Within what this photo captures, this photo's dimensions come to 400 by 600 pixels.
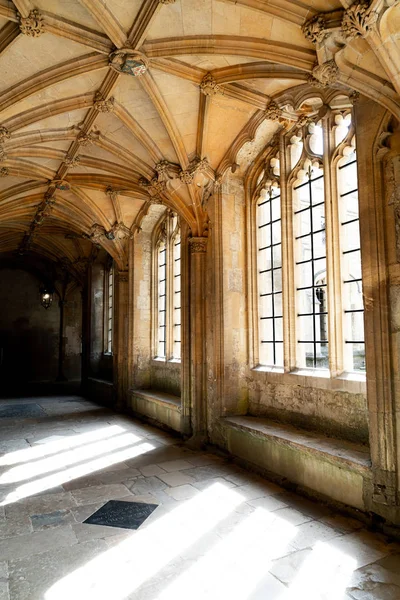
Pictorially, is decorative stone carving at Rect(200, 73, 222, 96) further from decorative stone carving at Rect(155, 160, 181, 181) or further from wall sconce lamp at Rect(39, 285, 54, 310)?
wall sconce lamp at Rect(39, 285, 54, 310)

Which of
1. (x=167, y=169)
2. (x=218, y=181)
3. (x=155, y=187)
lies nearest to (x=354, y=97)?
(x=218, y=181)

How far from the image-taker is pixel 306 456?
4.61m

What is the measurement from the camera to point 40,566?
315 cm

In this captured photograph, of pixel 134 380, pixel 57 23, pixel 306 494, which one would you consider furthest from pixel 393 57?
pixel 134 380

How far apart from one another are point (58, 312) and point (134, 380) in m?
9.88

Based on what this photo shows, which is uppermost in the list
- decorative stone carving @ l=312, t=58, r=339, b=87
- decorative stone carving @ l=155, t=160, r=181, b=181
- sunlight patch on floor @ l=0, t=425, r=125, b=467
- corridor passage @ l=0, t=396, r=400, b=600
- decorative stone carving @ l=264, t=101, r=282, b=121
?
decorative stone carving @ l=264, t=101, r=282, b=121

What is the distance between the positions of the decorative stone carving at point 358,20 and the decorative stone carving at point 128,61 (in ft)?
7.65

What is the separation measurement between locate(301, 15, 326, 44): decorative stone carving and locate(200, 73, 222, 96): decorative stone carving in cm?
168

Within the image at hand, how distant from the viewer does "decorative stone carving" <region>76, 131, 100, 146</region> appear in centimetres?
663

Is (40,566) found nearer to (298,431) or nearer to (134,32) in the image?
(298,431)

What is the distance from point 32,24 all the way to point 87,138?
2517mm

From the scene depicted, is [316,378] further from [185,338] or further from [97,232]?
[97,232]

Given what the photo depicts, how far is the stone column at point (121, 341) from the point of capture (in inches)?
416

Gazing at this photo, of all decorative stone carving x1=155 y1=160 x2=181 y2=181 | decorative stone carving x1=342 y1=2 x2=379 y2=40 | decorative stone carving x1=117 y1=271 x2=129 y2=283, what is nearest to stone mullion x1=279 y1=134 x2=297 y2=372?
decorative stone carving x1=155 y1=160 x2=181 y2=181
